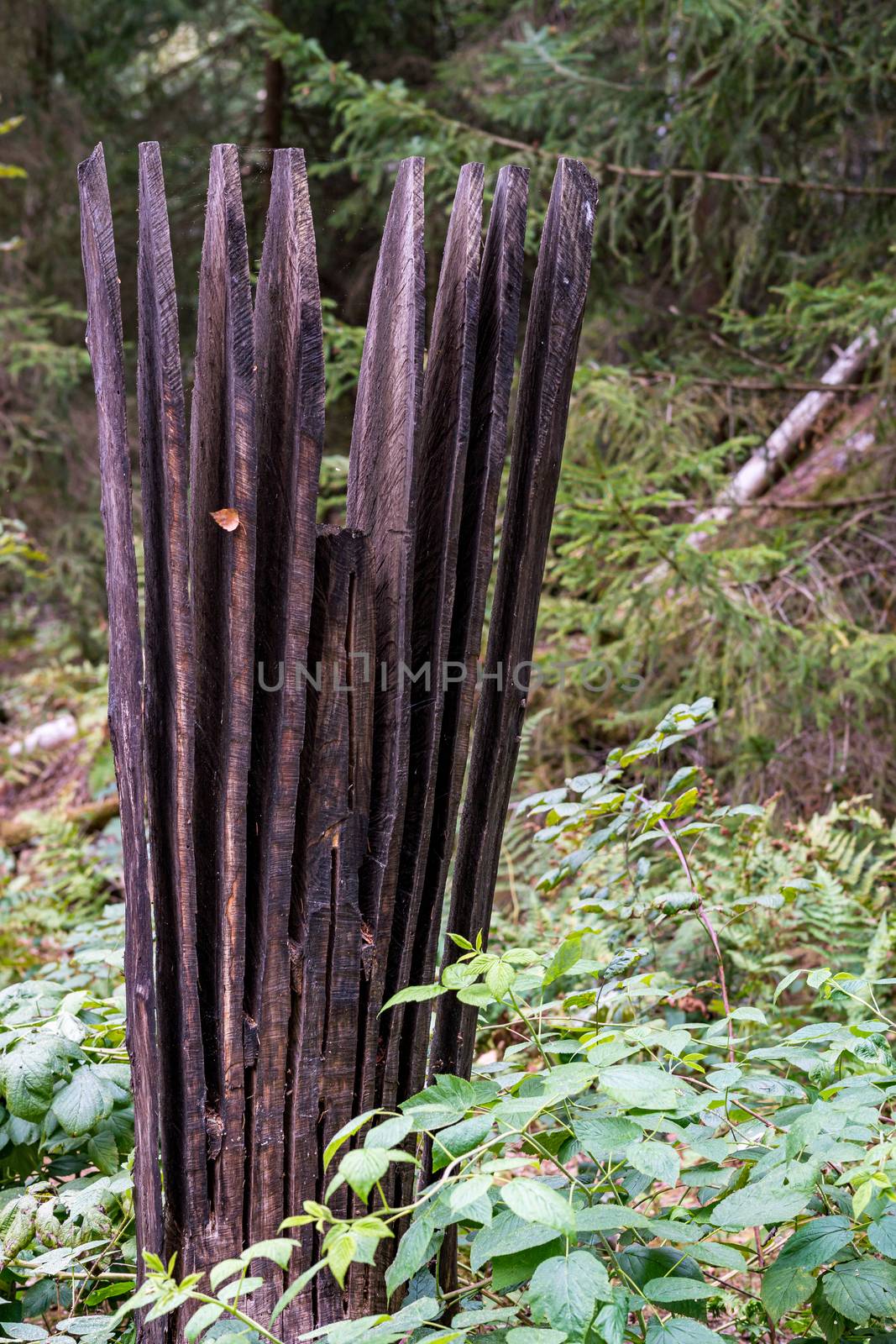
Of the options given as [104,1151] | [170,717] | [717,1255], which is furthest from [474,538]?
[104,1151]

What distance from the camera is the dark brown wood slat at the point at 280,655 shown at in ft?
4.57

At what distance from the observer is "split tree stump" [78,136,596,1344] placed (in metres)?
1.39

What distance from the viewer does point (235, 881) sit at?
141 cm

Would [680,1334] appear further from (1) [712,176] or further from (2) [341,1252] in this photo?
(1) [712,176]

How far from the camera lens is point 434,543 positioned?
1.54 metres

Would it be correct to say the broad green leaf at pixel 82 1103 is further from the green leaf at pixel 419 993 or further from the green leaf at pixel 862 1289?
the green leaf at pixel 862 1289

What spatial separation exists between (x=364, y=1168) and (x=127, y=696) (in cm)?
72

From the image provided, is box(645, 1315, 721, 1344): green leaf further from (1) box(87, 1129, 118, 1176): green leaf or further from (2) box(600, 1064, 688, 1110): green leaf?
(1) box(87, 1129, 118, 1176): green leaf

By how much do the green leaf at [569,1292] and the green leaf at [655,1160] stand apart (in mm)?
116

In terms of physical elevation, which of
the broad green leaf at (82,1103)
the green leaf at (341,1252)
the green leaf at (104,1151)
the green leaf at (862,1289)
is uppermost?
the green leaf at (341,1252)

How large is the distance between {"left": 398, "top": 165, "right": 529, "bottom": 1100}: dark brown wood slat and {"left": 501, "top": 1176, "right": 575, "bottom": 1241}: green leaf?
1.69ft

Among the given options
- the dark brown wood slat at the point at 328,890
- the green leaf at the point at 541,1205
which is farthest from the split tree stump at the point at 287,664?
the green leaf at the point at 541,1205

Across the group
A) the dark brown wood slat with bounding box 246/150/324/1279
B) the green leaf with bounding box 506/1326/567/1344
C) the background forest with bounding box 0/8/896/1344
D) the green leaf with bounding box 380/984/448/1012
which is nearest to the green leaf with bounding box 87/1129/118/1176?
the background forest with bounding box 0/8/896/1344

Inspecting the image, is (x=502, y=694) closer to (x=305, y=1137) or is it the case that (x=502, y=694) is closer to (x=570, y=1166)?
(x=305, y=1137)
